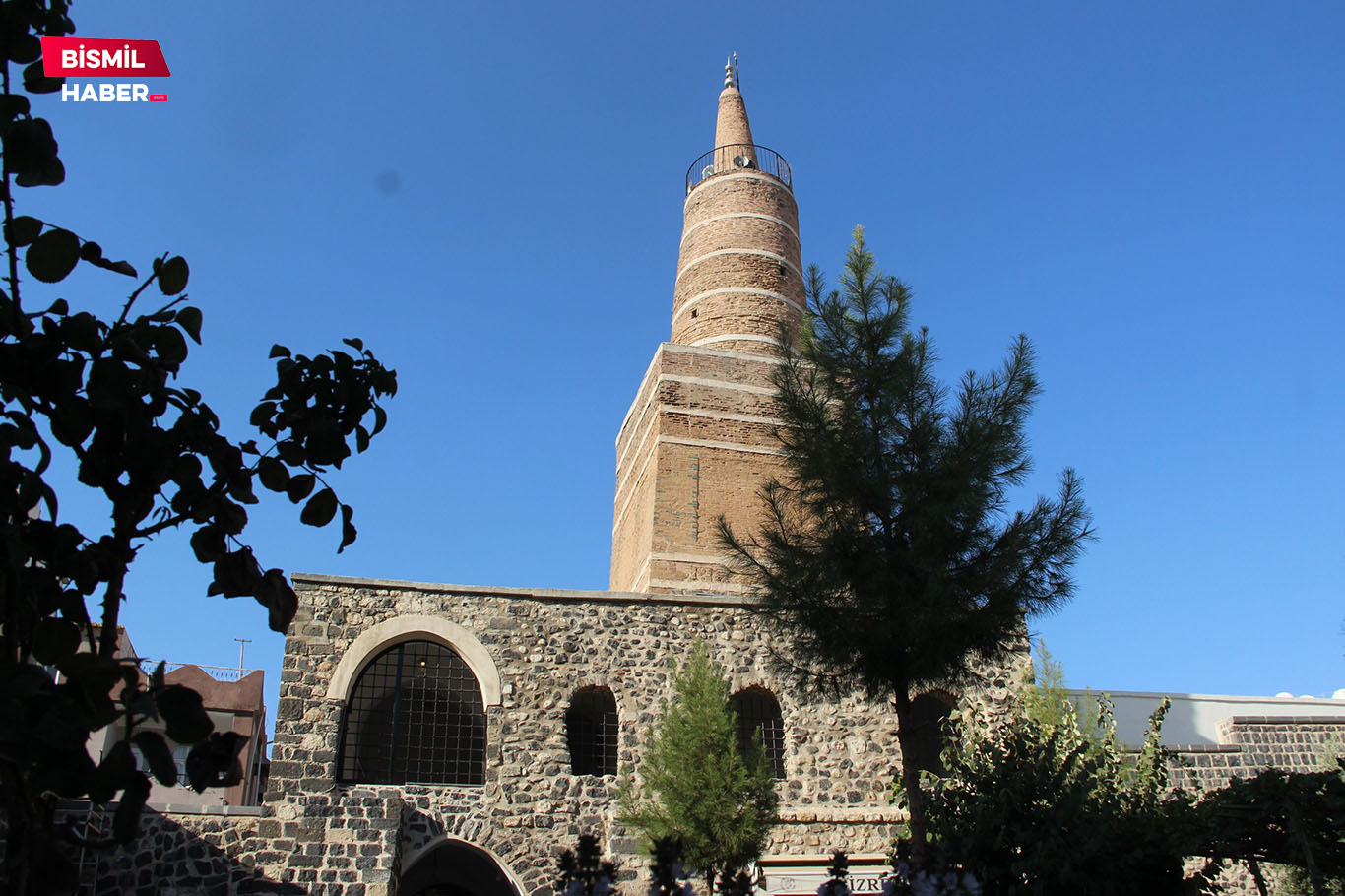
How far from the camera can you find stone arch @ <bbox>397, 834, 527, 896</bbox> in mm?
12766

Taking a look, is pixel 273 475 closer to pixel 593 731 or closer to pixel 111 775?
pixel 111 775

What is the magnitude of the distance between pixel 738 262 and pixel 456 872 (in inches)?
496

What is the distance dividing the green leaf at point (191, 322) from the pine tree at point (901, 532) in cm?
749

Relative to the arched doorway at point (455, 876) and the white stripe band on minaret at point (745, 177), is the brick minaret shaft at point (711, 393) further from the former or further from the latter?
the arched doorway at point (455, 876)

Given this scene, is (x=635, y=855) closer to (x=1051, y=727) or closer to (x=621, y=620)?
(x=621, y=620)

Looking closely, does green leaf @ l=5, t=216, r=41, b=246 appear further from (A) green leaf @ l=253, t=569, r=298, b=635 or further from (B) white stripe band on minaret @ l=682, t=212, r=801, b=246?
(B) white stripe band on minaret @ l=682, t=212, r=801, b=246

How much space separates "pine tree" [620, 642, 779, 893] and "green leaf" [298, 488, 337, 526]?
879 centimetres

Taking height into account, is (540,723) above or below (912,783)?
above

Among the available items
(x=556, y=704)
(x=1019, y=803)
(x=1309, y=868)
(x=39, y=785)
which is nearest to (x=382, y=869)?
(x=556, y=704)

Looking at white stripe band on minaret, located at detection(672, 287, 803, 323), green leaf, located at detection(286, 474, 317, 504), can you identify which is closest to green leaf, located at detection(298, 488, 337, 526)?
green leaf, located at detection(286, 474, 317, 504)

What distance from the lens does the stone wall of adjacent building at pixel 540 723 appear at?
41.7 ft

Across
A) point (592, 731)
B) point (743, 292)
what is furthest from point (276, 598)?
point (743, 292)

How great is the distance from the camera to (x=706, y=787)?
11500 mm

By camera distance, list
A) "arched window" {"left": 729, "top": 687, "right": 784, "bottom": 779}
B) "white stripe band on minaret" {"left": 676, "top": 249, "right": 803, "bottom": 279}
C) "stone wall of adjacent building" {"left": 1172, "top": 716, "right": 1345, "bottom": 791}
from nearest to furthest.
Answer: "arched window" {"left": 729, "top": 687, "right": 784, "bottom": 779} < "stone wall of adjacent building" {"left": 1172, "top": 716, "right": 1345, "bottom": 791} < "white stripe band on minaret" {"left": 676, "top": 249, "right": 803, "bottom": 279}
